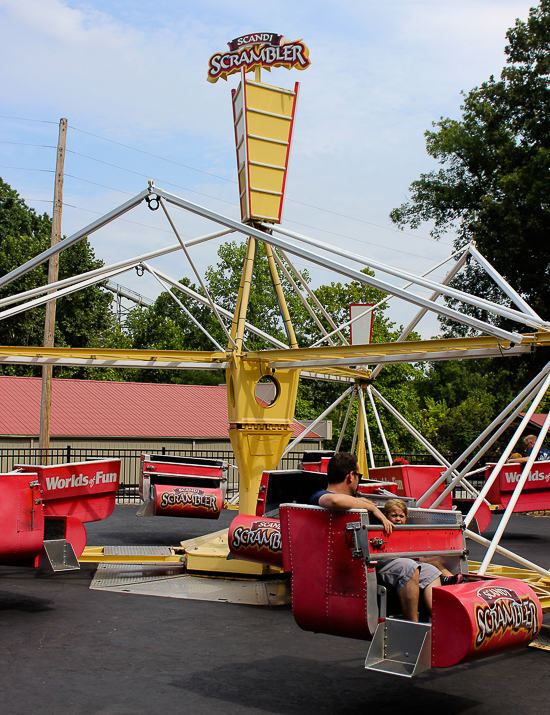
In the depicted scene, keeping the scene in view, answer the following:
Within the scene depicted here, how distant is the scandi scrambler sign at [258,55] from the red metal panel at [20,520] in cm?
759

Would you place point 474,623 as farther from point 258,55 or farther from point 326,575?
point 258,55

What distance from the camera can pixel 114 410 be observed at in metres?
29.0

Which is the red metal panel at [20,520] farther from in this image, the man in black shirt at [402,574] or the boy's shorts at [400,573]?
the boy's shorts at [400,573]

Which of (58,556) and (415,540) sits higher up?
(415,540)

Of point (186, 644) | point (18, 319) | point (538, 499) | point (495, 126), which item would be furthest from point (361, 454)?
point (18, 319)

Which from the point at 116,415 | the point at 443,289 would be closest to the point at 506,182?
the point at 116,415

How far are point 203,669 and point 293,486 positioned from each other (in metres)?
3.67

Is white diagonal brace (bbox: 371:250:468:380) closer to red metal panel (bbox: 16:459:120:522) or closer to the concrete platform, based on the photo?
red metal panel (bbox: 16:459:120:522)

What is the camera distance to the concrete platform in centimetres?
487

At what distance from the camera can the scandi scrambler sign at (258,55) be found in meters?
11.8

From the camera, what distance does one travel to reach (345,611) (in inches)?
190

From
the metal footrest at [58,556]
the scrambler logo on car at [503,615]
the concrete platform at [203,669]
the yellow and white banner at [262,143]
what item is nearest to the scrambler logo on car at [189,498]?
the concrete platform at [203,669]

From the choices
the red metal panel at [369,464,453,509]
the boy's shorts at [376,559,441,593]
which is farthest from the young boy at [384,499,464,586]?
the red metal panel at [369,464,453,509]

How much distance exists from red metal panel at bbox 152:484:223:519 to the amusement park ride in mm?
22
